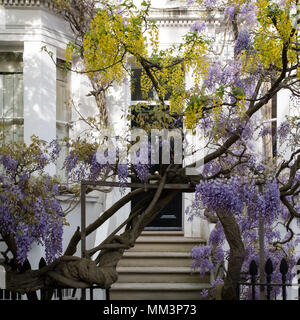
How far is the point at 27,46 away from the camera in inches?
290

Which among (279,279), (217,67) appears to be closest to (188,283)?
(279,279)

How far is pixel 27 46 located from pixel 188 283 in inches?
167

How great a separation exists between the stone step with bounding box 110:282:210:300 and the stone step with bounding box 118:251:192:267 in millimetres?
621

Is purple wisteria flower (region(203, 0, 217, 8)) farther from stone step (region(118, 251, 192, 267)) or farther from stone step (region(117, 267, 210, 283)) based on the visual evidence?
stone step (region(117, 267, 210, 283))

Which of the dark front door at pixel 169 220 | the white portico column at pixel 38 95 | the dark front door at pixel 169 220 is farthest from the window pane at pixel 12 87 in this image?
the dark front door at pixel 169 220

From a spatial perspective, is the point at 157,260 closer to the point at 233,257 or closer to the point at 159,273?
the point at 159,273

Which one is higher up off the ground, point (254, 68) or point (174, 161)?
point (254, 68)

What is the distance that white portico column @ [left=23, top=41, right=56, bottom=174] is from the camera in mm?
7289

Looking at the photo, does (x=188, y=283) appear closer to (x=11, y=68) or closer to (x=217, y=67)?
(x=217, y=67)

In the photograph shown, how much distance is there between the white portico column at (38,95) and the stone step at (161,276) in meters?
1.95
